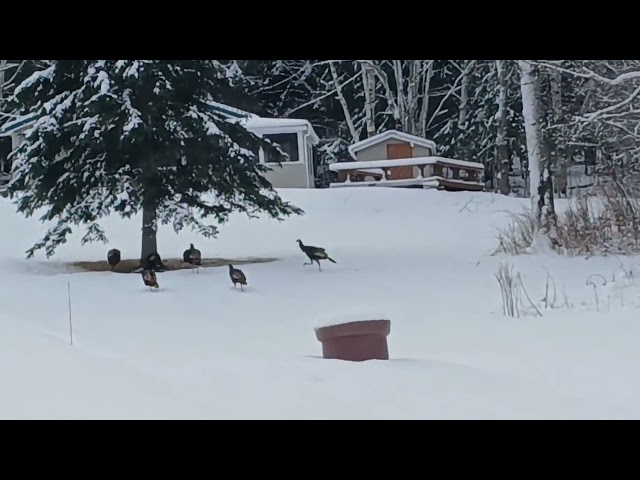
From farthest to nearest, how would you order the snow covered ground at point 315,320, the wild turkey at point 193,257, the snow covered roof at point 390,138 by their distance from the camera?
the snow covered roof at point 390,138
the wild turkey at point 193,257
the snow covered ground at point 315,320

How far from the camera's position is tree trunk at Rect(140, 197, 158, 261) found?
19.7ft

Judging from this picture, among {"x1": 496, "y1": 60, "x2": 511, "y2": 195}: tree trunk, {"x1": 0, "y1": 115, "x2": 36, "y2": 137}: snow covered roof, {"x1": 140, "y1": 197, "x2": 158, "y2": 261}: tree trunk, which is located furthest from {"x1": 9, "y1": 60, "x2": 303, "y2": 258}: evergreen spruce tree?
{"x1": 496, "y1": 60, "x2": 511, "y2": 195}: tree trunk

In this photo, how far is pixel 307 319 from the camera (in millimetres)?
4762

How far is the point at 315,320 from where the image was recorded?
353cm

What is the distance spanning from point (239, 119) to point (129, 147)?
1.15 meters

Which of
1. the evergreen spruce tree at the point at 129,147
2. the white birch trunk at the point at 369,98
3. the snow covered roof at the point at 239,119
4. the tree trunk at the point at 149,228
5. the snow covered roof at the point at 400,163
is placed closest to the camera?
the evergreen spruce tree at the point at 129,147

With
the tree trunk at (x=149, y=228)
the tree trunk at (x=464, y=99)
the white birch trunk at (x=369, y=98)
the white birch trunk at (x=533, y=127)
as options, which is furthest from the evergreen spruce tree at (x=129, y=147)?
the tree trunk at (x=464, y=99)

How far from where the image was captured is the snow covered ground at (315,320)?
229cm

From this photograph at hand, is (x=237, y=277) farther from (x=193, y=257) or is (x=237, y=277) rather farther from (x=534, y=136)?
(x=534, y=136)

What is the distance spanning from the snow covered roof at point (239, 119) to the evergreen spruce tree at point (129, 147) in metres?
0.27

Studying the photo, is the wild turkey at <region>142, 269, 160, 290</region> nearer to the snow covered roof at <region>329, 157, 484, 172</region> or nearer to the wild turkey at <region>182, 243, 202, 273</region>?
the wild turkey at <region>182, 243, 202, 273</region>

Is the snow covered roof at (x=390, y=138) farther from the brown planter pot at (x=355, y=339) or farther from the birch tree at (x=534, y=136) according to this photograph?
the brown planter pot at (x=355, y=339)
